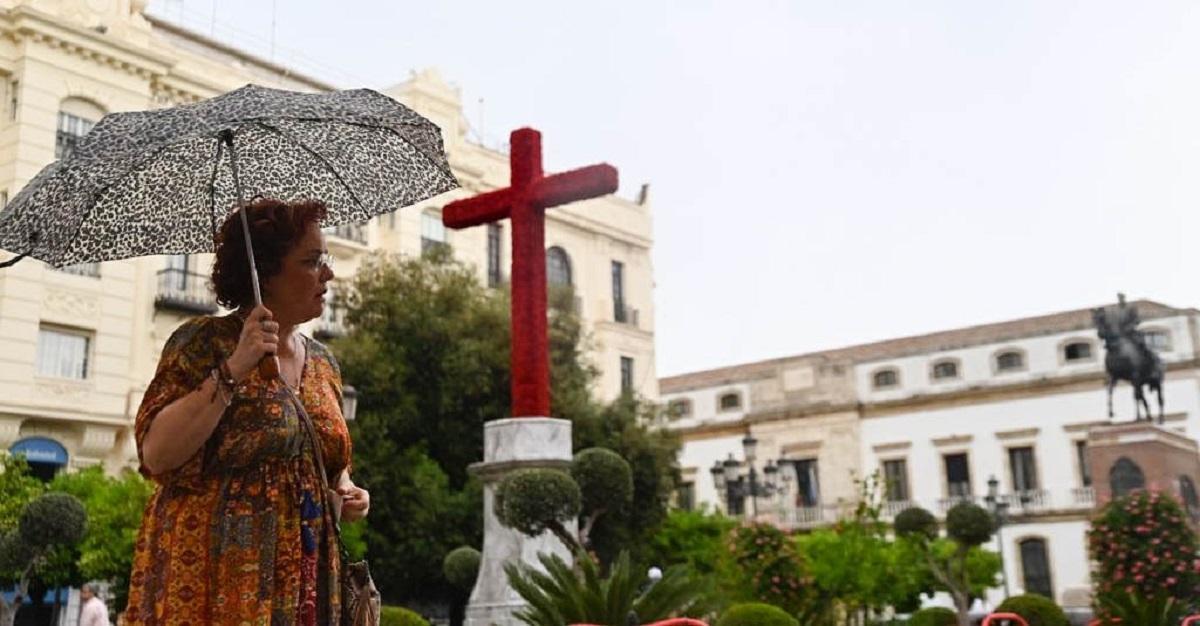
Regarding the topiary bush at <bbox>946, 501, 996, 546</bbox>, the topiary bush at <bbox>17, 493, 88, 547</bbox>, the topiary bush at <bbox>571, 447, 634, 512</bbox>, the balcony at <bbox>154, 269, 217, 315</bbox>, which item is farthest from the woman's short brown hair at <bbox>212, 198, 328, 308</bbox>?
the balcony at <bbox>154, 269, 217, 315</bbox>

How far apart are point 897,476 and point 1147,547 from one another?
2794 cm

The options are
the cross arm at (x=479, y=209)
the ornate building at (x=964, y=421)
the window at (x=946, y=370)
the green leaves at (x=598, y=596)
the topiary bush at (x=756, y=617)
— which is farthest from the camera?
the window at (x=946, y=370)

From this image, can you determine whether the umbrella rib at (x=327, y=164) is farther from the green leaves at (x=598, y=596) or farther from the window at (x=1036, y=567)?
the window at (x=1036, y=567)

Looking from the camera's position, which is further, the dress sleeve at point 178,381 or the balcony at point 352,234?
the balcony at point 352,234

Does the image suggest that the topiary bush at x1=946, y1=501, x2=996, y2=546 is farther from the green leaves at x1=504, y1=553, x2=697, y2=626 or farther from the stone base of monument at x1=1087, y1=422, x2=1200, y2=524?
the green leaves at x1=504, y1=553, x2=697, y2=626

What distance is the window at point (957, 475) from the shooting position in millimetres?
36938

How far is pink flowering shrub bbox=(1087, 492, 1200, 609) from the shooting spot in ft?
34.9

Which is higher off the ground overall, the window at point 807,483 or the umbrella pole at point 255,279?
the window at point 807,483

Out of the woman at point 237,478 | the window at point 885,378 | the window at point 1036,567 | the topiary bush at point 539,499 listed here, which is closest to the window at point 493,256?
the window at point 885,378

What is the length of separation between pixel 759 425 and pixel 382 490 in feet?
75.3

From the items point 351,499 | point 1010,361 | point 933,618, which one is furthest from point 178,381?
point 1010,361

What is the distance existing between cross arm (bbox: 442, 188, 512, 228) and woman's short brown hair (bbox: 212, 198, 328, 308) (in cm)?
888

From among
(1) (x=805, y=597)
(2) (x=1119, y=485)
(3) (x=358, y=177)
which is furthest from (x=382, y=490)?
(3) (x=358, y=177)

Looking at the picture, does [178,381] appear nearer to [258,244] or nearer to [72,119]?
[258,244]
